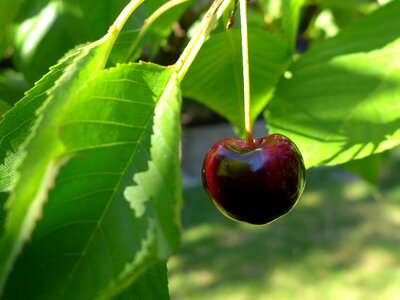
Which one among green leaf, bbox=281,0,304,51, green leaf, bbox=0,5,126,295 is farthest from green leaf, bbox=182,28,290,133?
green leaf, bbox=0,5,126,295

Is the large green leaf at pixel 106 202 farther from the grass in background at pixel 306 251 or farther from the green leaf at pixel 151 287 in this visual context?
the grass in background at pixel 306 251

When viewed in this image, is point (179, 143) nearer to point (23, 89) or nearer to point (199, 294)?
point (23, 89)

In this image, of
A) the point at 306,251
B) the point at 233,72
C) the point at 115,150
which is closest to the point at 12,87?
the point at 233,72

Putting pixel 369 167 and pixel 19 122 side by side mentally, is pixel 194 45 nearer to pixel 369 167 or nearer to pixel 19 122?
pixel 19 122

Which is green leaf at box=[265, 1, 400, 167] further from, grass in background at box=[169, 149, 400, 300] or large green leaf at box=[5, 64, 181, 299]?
grass in background at box=[169, 149, 400, 300]

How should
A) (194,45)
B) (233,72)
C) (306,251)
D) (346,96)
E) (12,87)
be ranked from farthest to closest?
(306,251) → (12,87) → (233,72) → (346,96) → (194,45)

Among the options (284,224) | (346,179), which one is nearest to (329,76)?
(284,224)
